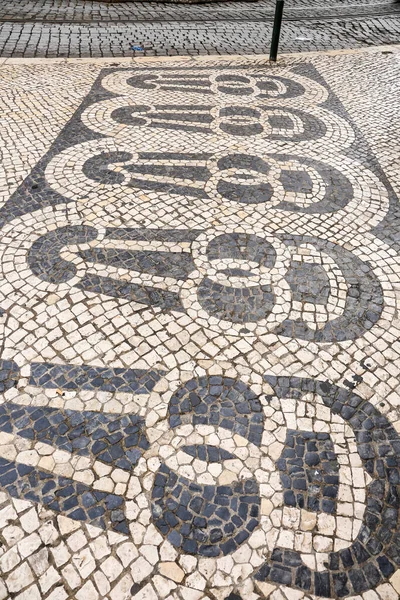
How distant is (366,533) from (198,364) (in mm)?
1785

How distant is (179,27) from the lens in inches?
489

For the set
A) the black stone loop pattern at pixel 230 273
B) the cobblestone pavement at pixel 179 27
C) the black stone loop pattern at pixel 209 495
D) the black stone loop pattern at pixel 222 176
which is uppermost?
the cobblestone pavement at pixel 179 27

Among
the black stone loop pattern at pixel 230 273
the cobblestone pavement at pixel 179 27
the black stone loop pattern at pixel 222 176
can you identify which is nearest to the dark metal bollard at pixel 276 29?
the cobblestone pavement at pixel 179 27

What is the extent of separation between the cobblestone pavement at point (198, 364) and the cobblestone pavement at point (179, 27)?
4.43m

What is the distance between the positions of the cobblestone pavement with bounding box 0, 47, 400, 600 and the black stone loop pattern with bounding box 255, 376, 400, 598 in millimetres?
12

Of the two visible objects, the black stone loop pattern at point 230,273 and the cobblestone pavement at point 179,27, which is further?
the cobblestone pavement at point 179,27

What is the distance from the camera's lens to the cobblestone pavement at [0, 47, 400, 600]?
3.05 meters

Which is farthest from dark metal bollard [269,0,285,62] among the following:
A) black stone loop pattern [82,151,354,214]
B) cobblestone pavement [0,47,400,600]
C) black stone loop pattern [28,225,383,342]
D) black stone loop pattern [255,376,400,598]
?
black stone loop pattern [255,376,400,598]

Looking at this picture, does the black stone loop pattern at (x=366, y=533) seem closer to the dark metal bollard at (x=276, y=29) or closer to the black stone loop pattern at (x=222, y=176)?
the black stone loop pattern at (x=222, y=176)

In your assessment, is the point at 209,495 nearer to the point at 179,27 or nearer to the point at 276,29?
the point at 276,29

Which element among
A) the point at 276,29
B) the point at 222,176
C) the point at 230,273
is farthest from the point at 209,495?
the point at 276,29

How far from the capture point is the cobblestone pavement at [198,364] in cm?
305

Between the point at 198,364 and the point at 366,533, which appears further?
the point at 198,364

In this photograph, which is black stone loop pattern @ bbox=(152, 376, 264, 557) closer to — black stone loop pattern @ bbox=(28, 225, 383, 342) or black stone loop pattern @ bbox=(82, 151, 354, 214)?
black stone loop pattern @ bbox=(28, 225, 383, 342)
